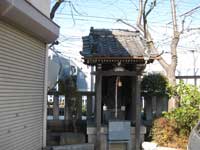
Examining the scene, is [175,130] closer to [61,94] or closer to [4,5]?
[61,94]

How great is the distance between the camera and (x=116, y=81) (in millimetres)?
15969

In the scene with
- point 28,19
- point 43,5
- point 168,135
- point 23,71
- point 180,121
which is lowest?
point 168,135

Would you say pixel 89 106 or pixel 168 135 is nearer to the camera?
pixel 168 135

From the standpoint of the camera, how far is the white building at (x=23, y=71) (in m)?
9.32

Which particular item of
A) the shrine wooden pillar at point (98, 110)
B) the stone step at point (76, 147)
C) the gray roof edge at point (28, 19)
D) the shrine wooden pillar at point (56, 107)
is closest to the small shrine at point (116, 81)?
the shrine wooden pillar at point (98, 110)

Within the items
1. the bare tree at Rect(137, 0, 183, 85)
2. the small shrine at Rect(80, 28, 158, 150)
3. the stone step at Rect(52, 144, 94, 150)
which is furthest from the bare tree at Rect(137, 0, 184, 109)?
the stone step at Rect(52, 144, 94, 150)

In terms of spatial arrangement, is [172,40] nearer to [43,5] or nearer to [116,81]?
[116,81]

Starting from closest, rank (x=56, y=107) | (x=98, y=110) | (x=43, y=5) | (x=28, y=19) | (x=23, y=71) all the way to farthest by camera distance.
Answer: (x=28, y=19), (x=23, y=71), (x=43, y=5), (x=98, y=110), (x=56, y=107)

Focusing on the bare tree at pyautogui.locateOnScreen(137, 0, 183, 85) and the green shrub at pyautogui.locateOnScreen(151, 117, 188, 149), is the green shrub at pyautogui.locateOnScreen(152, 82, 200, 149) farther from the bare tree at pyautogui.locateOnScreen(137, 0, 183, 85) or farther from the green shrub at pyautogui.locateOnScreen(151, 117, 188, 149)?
the bare tree at pyautogui.locateOnScreen(137, 0, 183, 85)

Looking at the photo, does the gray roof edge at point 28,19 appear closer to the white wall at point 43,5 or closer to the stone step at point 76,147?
the white wall at point 43,5

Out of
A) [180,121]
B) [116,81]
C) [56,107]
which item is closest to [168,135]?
[180,121]

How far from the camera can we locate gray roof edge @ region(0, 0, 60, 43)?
8414 mm

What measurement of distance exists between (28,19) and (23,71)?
178 cm

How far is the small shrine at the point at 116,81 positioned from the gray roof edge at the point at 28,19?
215 centimetres
